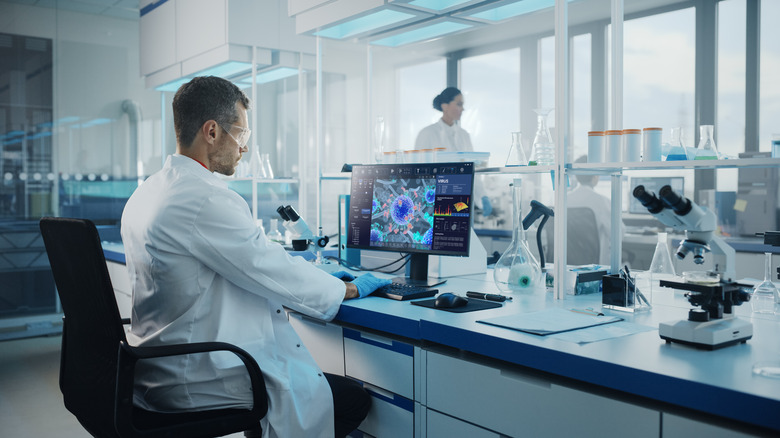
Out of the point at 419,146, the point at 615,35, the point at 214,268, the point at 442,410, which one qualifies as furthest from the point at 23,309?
the point at 615,35

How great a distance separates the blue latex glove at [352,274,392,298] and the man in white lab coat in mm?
208

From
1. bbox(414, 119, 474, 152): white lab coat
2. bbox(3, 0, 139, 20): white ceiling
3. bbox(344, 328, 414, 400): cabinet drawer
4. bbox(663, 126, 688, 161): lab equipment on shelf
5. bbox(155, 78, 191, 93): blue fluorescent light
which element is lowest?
bbox(344, 328, 414, 400): cabinet drawer

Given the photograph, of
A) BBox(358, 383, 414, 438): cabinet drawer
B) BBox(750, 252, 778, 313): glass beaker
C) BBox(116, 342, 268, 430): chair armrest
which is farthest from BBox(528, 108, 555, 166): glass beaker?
BBox(116, 342, 268, 430): chair armrest

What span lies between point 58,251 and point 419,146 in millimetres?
3617

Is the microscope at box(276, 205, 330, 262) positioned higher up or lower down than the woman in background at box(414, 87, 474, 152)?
lower down

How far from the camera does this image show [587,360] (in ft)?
4.16

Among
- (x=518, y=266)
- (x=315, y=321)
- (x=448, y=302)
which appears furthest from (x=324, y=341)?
(x=518, y=266)

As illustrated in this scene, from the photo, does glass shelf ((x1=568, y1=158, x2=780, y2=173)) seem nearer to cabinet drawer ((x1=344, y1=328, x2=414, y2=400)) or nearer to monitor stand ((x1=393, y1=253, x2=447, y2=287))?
monitor stand ((x1=393, y1=253, x2=447, y2=287))

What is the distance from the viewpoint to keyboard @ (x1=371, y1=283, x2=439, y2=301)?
1972 millimetres

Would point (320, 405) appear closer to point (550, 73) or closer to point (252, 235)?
point (252, 235)

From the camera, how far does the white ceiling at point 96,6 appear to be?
525cm

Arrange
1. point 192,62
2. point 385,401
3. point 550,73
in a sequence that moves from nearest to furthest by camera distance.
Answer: point 385,401 → point 192,62 → point 550,73

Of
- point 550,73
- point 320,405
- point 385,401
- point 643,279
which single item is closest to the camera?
point 320,405

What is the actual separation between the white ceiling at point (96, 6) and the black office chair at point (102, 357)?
4431 millimetres
